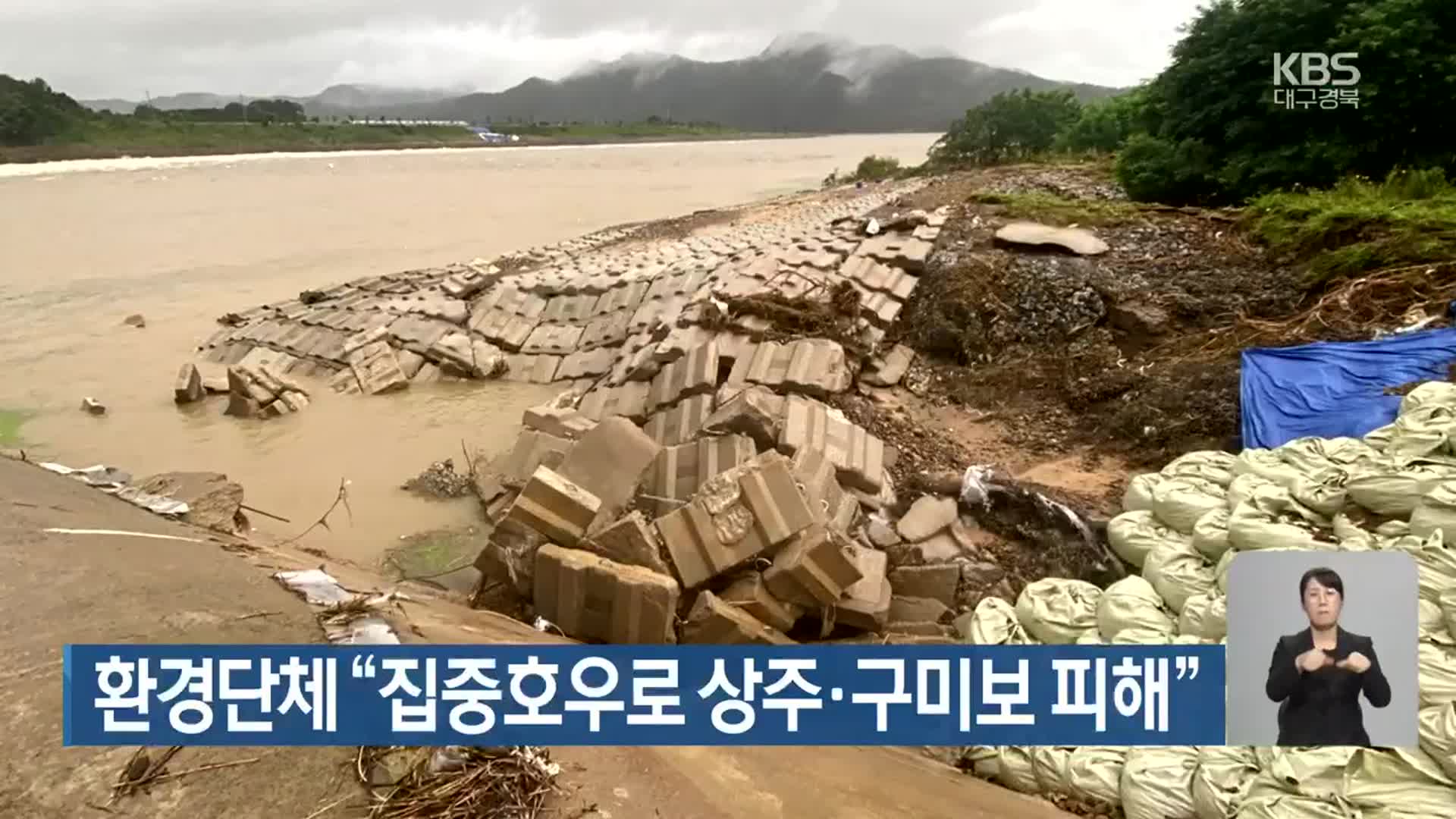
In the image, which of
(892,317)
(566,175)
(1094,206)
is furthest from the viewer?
(566,175)

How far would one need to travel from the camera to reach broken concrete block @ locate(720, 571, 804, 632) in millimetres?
4359

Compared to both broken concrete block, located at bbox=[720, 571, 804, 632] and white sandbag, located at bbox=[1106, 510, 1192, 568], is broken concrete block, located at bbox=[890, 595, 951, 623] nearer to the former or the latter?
broken concrete block, located at bbox=[720, 571, 804, 632]

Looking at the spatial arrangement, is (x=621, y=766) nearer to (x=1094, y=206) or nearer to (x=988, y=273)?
(x=988, y=273)

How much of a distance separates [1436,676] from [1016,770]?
137cm

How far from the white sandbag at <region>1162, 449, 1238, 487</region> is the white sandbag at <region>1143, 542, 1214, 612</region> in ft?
2.14

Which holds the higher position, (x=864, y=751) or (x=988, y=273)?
(x=988, y=273)

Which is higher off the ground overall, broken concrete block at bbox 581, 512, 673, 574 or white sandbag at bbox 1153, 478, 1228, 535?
white sandbag at bbox 1153, 478, 1228, 535

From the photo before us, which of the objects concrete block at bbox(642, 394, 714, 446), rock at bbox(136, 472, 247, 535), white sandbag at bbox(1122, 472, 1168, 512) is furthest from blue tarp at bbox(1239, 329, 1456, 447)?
rock at bbox(136, 472, 247, 535)

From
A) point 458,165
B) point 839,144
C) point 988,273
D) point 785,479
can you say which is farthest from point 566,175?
point 839,144

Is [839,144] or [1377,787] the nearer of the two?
[1377,787]

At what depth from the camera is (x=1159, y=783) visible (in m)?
3.02

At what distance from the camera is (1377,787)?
2.68 m

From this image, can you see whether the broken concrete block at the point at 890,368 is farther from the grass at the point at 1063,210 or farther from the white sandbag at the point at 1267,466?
the white sandbag at the point at 1267,466

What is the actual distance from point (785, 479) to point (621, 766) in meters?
1.93
